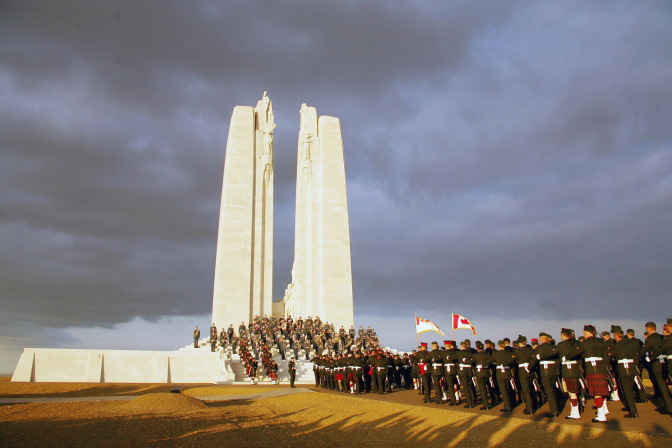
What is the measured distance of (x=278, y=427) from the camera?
354 inches

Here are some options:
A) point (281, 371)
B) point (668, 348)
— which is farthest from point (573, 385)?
point (281, 371)

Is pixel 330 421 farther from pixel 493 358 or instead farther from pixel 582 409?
pixel 582 409

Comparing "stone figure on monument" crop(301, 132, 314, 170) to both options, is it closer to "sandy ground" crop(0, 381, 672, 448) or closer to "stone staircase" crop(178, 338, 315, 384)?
"stone staircase" crop(178, 338, 315, 384)

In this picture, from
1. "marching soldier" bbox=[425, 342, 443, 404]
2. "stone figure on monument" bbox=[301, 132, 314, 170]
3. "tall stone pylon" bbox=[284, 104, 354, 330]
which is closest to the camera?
"marching soldier" bbox=[425, 342, 443, 404]

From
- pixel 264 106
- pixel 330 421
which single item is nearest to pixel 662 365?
pixel 330 421

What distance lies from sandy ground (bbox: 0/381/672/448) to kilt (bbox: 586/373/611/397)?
0.69 m

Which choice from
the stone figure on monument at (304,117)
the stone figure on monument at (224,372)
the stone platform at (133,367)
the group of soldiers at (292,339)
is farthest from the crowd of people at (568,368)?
the stone figure on monument at (304,117)

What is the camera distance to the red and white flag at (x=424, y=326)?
19562mm

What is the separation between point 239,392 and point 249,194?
18.8 meters

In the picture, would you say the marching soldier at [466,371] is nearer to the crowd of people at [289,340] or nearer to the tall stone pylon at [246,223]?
the crowd of people at [289,340]

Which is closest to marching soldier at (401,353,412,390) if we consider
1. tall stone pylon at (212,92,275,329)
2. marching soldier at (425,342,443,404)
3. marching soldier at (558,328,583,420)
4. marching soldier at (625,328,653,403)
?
marching soldier at (425,342,443,404)

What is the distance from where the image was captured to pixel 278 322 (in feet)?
92.2

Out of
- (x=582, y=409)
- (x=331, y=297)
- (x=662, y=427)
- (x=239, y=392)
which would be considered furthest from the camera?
(x=331, y=297)

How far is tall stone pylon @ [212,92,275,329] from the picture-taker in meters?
31.2
